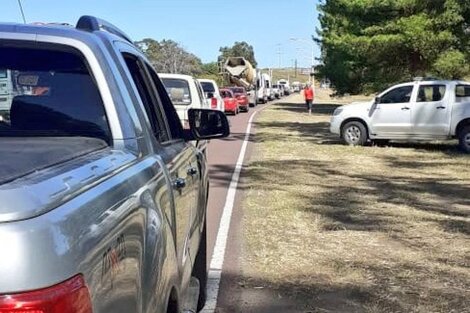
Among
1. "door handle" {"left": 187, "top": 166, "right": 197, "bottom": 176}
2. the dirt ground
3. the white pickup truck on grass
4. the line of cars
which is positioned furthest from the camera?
the white pickup truck on grass

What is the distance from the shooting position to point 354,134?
65.3 feet

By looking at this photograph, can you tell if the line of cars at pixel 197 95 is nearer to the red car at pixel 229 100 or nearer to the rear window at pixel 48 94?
the red car at pixel 229 100

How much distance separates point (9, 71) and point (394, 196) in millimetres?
8832

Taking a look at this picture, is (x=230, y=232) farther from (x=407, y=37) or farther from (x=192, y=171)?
(x=407, y=37)

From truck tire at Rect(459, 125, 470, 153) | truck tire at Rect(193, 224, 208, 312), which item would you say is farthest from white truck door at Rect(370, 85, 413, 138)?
truck tire at Rect(193, 224, 208, 312)

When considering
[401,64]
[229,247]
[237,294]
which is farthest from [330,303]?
[401,64]

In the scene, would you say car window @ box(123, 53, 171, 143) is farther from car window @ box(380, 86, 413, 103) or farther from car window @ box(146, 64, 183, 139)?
car window @ box(380, 86, 413, 103)

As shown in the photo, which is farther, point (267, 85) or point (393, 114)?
point (267, 85)

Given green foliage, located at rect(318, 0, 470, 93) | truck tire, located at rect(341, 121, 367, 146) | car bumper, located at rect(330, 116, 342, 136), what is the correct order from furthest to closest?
1. green foliage, located at rect(318, 0, 470, 93)
2. car bumper, located at rect(330, 116, 342, 136)
3. truck tire, located at rect(341, 121, 367, 146)

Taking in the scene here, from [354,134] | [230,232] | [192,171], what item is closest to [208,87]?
[354,134]

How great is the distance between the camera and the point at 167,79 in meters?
16.2

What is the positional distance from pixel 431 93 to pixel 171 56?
74.4 meters

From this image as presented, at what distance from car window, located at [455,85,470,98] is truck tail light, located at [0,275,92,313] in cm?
1789

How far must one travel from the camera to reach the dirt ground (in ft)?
19.9
